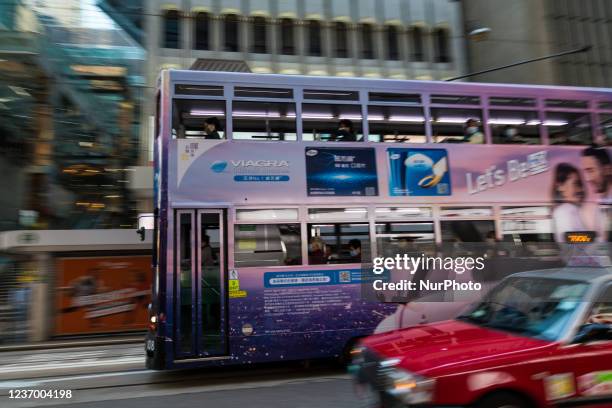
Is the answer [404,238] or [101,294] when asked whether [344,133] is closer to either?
[404,238]

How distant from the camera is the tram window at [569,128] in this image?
7652mm

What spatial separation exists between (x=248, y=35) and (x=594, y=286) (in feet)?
70.6

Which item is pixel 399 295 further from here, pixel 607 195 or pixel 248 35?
pixel 248 35

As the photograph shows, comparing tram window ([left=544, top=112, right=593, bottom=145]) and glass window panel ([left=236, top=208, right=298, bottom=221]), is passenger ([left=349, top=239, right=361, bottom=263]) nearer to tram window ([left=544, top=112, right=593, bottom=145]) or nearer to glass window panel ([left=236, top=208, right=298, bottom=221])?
glass window panel ([left=236, top=208, right=298, bottom=221])

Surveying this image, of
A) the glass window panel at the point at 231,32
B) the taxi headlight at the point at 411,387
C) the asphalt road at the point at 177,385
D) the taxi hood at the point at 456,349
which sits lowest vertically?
the asphalt road at the point at 177,385

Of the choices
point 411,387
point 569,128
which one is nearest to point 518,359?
point 411,387

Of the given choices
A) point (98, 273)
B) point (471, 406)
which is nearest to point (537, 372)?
point (471, 406)

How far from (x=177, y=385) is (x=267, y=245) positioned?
226cm

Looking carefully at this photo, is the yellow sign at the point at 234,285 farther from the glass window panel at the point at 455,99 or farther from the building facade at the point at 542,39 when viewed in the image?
the building facade at the point at 542,39

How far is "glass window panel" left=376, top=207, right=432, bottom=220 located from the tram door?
2.25 meters

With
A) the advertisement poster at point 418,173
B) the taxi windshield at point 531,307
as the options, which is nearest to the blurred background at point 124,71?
the advertisement poster at point 418,173

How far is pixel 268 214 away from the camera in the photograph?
6.46 m

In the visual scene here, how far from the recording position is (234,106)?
666cm

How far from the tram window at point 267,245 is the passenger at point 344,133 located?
1.46m
